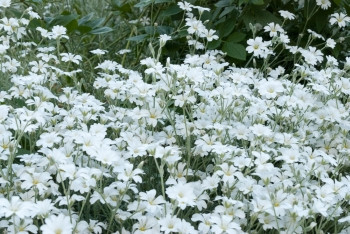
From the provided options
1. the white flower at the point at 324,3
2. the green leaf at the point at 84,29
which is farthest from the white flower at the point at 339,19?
the green leaf at the point at 84,29

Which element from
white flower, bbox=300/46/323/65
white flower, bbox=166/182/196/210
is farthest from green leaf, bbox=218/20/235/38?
white flower, bbox=166/182/196/210

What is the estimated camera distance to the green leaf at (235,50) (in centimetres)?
276

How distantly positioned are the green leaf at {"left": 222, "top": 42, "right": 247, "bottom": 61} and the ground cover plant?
5.5 inches

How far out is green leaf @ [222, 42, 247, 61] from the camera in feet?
9.04

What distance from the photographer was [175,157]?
1748 mm

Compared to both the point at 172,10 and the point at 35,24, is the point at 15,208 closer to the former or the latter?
the point at 35,24

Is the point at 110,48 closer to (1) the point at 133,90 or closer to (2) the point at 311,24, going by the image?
(2) the point at 311,24

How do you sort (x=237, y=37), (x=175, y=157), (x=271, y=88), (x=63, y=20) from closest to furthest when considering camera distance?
(x=175, y=157) → (x=271, y=88) → (x=63, y=20) → (x=237, y=37)

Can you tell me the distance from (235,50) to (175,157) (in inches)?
45.3

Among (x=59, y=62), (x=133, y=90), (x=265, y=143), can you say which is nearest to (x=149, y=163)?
(x=133, y=90)

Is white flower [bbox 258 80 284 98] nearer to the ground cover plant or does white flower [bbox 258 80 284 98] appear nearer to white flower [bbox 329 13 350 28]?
the ground cover plant

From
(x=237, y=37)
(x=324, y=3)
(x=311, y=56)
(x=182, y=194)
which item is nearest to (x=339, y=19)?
(x=324, y=3)

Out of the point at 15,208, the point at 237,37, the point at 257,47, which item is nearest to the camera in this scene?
the point at 15,208

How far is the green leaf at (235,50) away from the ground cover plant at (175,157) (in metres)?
0.14
